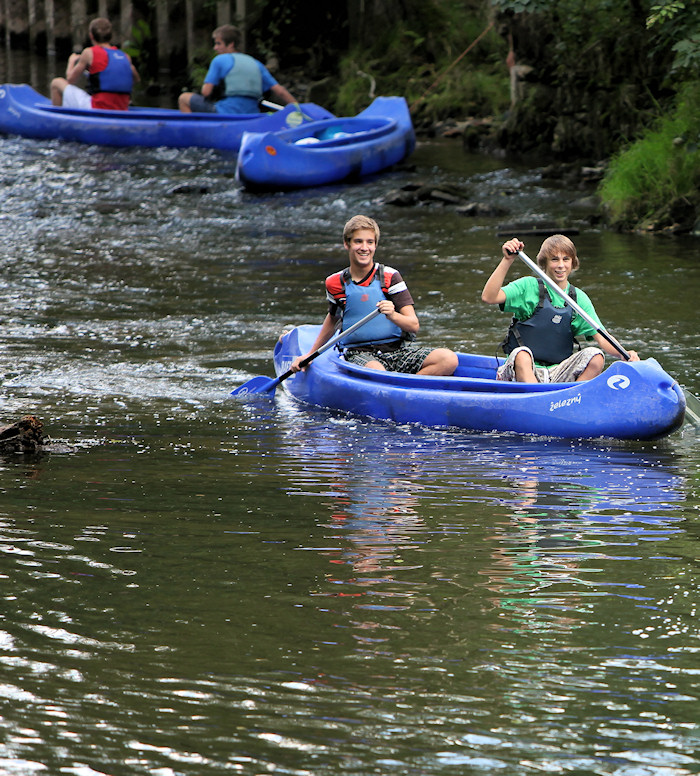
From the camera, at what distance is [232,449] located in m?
6.57

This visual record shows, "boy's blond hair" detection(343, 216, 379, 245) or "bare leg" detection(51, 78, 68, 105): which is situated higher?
"bare leg" detection(51, 78, 68, 105)

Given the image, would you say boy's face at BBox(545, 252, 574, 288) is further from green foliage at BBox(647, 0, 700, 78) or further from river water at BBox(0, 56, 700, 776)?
green foliage at BBox(647, 0, 700, 78)

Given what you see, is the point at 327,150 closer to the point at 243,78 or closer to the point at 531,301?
the point at 243,78

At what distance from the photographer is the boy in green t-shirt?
6.92m

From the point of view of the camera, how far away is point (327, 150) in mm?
15680

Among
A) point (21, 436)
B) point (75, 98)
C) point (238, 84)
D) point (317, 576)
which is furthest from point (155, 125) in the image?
point (317, 576)

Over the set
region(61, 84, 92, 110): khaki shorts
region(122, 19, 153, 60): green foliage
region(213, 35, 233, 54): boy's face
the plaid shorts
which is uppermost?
region(122, 19, 153, 60): green foliage

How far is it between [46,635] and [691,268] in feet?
26.3

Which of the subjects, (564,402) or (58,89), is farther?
(58,89)

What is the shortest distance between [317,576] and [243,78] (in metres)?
14.1

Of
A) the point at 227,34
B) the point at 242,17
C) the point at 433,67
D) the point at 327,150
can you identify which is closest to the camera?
the point at 327,150

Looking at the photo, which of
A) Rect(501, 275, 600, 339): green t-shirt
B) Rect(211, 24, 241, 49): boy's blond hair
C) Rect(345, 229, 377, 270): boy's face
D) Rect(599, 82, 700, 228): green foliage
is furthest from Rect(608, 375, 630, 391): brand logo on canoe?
Rect(211, 24, 241, 49): boy's blond hair

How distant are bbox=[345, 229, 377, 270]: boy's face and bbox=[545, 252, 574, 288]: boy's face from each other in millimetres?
914

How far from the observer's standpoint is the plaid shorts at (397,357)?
7617 millimetres
